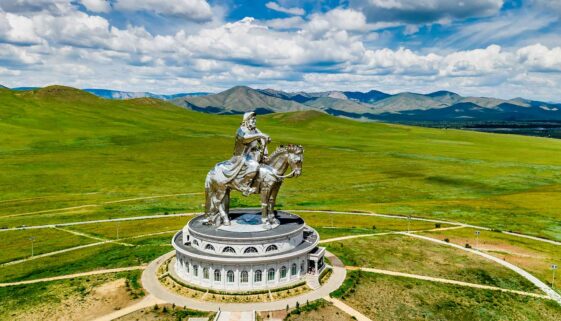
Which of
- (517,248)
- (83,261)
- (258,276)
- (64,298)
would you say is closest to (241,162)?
(258,276)

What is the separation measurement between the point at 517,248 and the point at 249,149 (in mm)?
48351

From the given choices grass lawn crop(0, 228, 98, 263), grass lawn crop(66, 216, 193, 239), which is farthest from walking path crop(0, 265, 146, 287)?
grass lawn crop(66, 216, 193, 239)

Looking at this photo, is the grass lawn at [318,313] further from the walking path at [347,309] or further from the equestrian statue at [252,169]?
the equestrian statue at [252,169]

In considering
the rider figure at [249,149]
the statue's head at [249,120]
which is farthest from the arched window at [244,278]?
the statue's head at [249,120]

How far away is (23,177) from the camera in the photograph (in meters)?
125

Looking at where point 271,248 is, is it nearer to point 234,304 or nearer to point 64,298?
point 234,304

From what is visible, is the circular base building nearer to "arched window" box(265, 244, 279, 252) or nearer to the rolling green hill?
"arched window" box(265, 244, 279, 252)

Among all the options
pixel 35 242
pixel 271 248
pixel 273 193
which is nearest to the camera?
pixel 271 248

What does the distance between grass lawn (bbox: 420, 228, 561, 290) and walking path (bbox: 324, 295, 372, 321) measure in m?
28.6

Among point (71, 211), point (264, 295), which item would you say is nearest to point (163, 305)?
point (264, 295)

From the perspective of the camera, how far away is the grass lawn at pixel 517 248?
191 feet

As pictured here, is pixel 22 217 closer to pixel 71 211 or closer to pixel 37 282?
pixel 71 211

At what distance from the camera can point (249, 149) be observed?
5216 centimetres

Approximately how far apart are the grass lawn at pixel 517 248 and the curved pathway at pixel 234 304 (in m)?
27.0
